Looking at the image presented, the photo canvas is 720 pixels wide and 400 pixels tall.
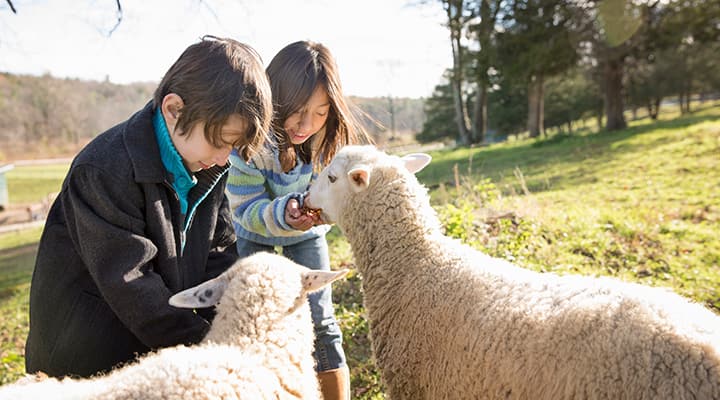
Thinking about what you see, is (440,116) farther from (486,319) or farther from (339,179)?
(486,319)

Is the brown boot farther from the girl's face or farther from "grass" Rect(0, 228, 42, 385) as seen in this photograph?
"grass" Rect(0, 228, 42, 385)

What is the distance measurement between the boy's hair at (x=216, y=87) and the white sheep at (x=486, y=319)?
0.88 meters

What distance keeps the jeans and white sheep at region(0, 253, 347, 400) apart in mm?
667

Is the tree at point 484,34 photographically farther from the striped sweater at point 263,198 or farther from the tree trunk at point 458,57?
the striped sweater at point 263,198

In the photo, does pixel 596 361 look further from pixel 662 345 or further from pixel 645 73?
pixel 645 73

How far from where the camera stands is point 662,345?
1.72 m

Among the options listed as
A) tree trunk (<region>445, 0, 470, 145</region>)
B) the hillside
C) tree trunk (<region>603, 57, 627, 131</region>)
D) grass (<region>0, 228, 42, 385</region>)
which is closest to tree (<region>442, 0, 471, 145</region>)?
tree trunk (<region>445, 0, 470, 145</region>)

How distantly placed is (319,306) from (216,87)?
4.84ft

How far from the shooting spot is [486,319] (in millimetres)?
2219

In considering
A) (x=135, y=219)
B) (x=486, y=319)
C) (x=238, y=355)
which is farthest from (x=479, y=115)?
(x=238, y=355)

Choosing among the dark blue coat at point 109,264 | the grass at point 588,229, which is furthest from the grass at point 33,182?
the dark blue coat at point 109,264

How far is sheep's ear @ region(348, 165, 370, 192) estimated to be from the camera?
9.15ft

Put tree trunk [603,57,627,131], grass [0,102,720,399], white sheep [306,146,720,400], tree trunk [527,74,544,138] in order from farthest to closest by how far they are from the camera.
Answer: tree trunk [527,74,544,138] < tree trunk [603,57,627,131] < grass [0,102,720,399] < white sheep [306,146,720,400]

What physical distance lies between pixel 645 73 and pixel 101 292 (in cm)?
3931
